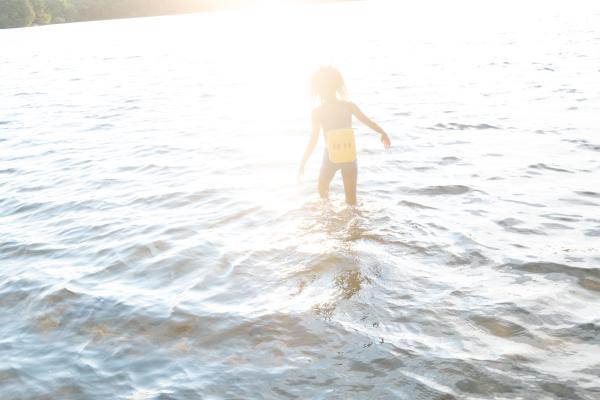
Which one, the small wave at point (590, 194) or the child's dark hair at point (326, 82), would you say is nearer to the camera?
the child's dark hair at point (326, 82)

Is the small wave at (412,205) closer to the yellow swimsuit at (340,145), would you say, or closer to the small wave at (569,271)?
the yellow swimsuit at (340,145)

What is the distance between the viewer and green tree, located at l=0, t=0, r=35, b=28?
102938 millimetres

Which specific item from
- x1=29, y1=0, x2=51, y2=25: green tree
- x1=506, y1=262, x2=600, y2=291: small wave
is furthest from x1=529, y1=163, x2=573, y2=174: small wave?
x1=29, y1=0, x2=51, y2=25: green tree

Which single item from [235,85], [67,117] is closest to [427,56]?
[235,85]

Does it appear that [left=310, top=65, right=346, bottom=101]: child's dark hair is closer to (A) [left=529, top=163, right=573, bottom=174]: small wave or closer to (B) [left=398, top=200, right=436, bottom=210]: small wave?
(B) [left=398, top=200, right=436, bottom=210]: small wave

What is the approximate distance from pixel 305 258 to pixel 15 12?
117762 millimetres

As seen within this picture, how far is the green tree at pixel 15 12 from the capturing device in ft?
338

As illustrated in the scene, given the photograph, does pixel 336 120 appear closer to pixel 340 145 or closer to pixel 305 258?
pixel 340 145

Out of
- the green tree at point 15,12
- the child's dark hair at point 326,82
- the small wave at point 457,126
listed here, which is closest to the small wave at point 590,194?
the child's dark hair at point 326,82

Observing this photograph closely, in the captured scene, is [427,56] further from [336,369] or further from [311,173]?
[336,369]

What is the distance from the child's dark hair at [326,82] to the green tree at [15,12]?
115 m

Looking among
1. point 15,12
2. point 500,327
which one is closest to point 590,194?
point 500,327

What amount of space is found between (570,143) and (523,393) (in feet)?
24.6

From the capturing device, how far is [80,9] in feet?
401
